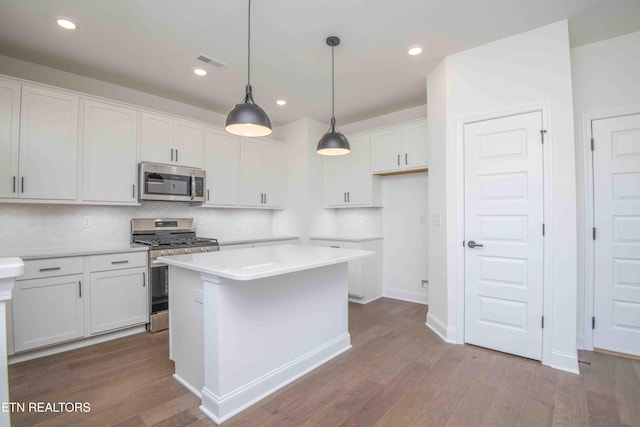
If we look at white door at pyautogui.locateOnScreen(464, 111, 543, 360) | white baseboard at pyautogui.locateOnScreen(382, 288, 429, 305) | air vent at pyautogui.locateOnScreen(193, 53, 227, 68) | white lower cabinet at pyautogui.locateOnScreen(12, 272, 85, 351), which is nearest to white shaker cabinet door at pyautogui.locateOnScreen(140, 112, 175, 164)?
air vent at pyautogui.locateOnScreen(193, 53, 227, 68)

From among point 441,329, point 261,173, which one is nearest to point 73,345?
point 261,173

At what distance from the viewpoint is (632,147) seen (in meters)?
2.63

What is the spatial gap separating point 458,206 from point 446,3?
1748mm

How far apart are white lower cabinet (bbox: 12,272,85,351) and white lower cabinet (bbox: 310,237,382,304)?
2.99 meters

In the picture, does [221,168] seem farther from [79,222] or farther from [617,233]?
[617,233]

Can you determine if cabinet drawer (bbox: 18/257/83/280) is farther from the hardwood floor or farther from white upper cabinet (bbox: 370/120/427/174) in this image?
white upper cabinet (bbox: 370/120/427/174)

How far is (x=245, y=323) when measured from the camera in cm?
200

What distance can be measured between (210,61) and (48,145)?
69.1 inches

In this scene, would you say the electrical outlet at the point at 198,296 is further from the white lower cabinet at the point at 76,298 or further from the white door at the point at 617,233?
the white door at the point at 617,233

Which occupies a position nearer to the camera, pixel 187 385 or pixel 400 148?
pixel 187 385

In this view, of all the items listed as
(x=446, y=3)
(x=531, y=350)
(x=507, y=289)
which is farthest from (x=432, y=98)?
(x=531, y=350)

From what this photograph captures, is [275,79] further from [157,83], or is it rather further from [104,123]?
[104,123]

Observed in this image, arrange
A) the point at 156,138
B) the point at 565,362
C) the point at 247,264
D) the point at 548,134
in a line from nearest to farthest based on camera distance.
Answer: the point at 247,264
the point at 565,362
the point at 548,134
the point at 156,138

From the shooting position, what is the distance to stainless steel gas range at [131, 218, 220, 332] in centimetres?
329
